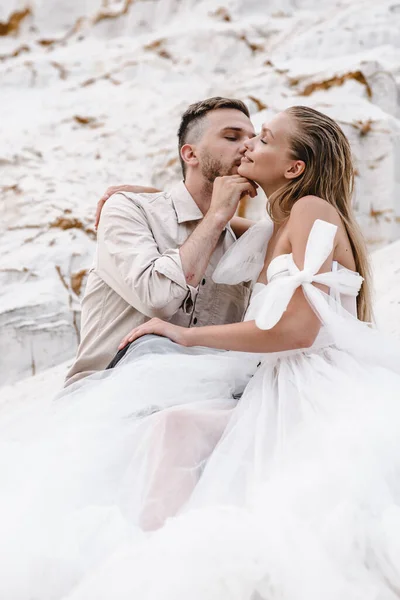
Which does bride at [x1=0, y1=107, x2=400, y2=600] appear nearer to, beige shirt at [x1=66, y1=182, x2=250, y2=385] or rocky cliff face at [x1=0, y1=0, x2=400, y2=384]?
beige shirt at [x1=66, y1=182, x2=250, y2=385]

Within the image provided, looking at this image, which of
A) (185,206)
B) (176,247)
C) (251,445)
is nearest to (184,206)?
(185,206)

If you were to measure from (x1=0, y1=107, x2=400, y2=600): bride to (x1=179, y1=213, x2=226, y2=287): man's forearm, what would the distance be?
2.8 inches

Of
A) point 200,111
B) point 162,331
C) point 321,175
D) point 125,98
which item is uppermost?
point 125,98

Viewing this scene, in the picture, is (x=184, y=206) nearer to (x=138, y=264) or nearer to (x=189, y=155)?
(x=189, y=155)

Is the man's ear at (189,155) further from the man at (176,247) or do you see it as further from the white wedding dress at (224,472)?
the white wedding dress at (224,472)

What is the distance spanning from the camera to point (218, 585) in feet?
3.07

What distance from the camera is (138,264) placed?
164cm

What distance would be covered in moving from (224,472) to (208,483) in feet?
0.10

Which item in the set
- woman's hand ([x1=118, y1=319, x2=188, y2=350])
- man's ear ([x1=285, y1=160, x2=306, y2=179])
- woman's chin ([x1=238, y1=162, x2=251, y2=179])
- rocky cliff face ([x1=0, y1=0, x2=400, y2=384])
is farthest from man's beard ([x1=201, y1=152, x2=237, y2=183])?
rocky cliff face ([x1=0, y1=0, x2=400, y2=384])

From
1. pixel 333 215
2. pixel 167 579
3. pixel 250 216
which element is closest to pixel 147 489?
pixel 167 579

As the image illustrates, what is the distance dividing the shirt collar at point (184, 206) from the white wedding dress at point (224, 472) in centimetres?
41

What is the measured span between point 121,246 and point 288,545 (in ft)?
3.01

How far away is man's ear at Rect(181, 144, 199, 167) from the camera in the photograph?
198 cm

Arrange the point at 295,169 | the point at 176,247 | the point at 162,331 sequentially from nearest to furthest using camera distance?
the point at 162,331
the point at 295,169
the point at 176,247
